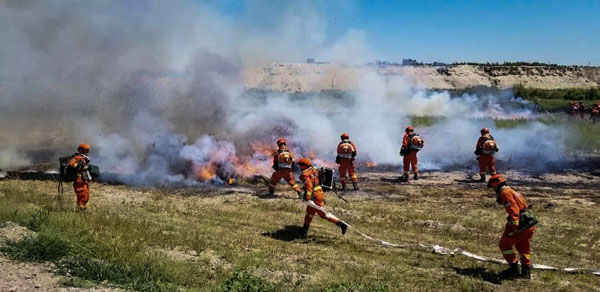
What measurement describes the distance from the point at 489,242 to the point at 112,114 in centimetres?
1779

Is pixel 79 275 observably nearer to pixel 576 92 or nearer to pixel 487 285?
pixel 487 285

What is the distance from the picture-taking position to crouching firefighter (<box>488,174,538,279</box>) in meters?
7.74

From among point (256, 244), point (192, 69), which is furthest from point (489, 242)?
point (192, 69)

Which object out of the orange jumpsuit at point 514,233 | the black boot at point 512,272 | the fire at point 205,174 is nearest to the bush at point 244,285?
the orange jumpsuit at point 514,233

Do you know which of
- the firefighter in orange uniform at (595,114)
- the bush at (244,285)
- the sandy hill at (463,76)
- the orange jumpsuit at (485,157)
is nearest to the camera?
the bush at (244,285)

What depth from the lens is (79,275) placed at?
6.16 metres

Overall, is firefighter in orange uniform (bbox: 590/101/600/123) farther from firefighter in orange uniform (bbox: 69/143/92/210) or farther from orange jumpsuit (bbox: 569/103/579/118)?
firefighter in orange uniform (bbox: 69/143/92/210)

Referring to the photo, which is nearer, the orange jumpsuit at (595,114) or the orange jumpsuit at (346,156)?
the orange jumpsuit at (346,156)

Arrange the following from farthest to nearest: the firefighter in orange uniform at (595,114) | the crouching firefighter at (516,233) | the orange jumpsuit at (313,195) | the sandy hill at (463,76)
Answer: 1. the sandy hill at (463,76)
2. the firefighter in orange uniform at (595,114)
3. the orange jumpsuit at (313,195)
4. the crouching firefighter at (516,233)

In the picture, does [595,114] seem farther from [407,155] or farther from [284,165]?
[284,165]

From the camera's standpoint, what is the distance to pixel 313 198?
393 inches

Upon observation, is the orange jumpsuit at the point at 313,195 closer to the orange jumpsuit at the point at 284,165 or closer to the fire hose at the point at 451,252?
the fire hose at the point at 451,252

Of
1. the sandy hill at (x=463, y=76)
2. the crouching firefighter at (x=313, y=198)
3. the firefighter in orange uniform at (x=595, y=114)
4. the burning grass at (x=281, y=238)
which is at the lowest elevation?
the burning grass at (x=281, y=238)

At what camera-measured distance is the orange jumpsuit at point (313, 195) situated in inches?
387
